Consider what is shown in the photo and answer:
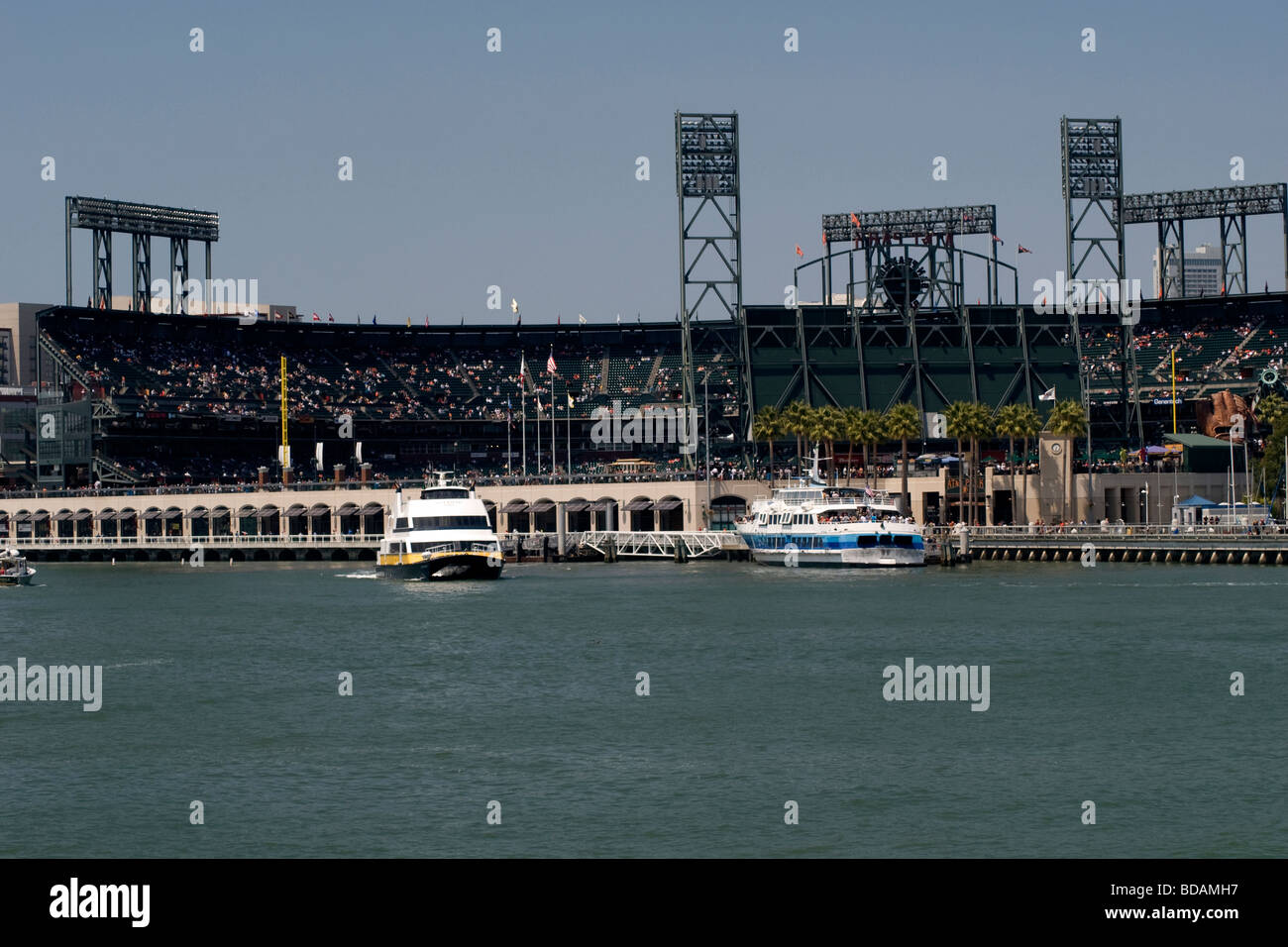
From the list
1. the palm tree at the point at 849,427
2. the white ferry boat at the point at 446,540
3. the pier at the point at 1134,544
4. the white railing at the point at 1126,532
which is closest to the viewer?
the white ferry boat at the point at 446,540

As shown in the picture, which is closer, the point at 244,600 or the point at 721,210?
the point at 244,600

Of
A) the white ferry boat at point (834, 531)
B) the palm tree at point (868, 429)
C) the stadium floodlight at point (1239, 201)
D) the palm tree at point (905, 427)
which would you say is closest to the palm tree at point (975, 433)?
the palm tree at point (905, 427)

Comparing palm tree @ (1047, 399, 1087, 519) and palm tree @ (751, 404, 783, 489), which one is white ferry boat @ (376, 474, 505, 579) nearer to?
palm tree @ (751, 404, 783, 489)

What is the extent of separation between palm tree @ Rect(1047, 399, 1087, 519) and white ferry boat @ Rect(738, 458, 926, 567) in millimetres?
24330

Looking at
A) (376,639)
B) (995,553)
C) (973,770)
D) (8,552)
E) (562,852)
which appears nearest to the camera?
(562,852)

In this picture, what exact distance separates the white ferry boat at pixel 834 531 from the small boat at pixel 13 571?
55553 mm

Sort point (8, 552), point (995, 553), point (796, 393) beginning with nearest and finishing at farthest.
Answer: point (8, 552) < point (995, 553) < point (796, 393)

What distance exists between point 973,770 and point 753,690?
16501mm

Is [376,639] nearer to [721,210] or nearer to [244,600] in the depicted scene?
[244,600]

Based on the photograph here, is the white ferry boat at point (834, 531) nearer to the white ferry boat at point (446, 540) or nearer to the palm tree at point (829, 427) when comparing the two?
the palm tree at point (829, 427)

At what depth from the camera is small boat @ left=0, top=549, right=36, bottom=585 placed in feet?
421

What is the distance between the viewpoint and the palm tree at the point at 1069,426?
154875 millimetres

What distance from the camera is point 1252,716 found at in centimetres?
5491

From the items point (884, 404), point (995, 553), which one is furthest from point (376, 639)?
point (884, 404)
